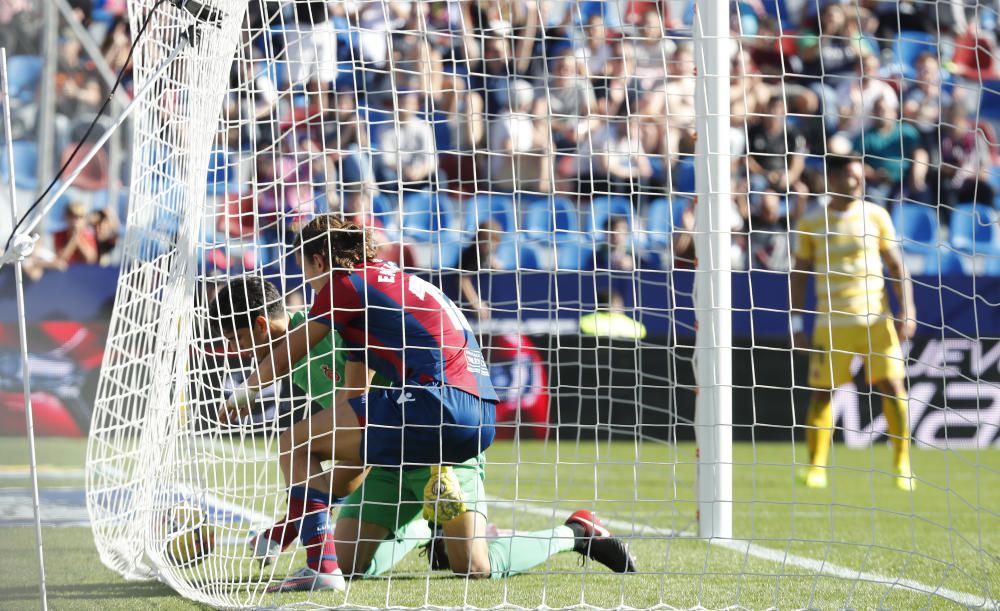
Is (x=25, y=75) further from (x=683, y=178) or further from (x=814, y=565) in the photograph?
(x=814, y=565)

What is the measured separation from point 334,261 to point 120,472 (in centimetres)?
150

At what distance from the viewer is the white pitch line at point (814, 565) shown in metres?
4.00

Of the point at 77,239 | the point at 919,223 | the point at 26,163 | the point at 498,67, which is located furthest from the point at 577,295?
the point at 26,163

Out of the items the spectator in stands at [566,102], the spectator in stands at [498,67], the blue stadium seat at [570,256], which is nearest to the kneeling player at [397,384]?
the spectator in stands at [498,67]

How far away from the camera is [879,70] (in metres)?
11.4

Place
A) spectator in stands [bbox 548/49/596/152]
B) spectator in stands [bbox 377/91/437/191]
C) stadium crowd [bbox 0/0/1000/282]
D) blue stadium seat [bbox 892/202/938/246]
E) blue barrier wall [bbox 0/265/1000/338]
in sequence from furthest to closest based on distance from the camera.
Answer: blue stadium seat [bbox 892/202/938/246] → blue barrier wall [bbox 0/265/1000/338] → stadium crowd [bbox 0/0/1000/282] → spectator in stands [bbox 377/91/437/191] → spectator in stands [bbox 548/49/596/152]

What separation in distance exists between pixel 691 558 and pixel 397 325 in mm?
1833

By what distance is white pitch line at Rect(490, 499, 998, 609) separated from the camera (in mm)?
4004

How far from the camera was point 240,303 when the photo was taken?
13.9 feet

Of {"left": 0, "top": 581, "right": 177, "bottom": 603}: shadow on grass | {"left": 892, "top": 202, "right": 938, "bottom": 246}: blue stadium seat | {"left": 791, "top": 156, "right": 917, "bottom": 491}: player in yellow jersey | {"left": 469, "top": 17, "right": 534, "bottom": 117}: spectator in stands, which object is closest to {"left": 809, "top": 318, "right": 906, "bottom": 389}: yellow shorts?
{"left": 791, "top": 156, "right": 917, "bottom": 491}: player in yellow jersey

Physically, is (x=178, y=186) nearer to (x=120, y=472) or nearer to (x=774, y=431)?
(x=120, y=472)

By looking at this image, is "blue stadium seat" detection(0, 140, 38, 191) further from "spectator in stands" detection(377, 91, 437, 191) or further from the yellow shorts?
the yellow shorts

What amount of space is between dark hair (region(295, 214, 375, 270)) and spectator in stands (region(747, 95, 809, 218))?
656cm

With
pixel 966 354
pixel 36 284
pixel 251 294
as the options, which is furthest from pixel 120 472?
pixel 966 354
